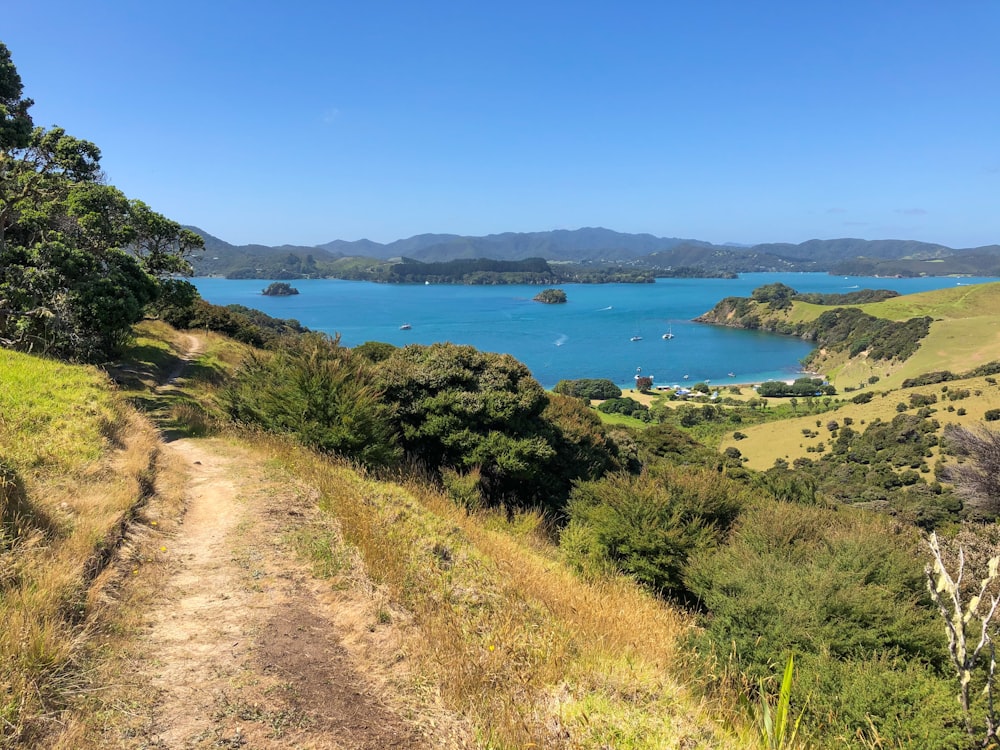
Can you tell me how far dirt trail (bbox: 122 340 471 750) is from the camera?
118 inches

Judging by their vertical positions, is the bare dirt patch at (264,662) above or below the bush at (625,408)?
above

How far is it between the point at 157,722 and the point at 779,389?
320ft

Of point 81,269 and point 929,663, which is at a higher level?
point 81,269

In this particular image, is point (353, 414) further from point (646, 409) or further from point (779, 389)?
point (779, 389)

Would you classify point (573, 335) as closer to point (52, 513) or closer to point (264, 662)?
point (52, 513)

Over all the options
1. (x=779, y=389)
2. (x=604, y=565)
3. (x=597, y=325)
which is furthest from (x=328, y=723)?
(x=597, y=325)

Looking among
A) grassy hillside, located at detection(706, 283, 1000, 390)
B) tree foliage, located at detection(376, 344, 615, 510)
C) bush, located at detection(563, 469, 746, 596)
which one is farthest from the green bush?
grassy hillside, located at detection(706, 283, 1000, 390)

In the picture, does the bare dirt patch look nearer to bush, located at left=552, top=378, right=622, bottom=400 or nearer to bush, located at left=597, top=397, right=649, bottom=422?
bush, located at left=597, top=397, right=649, bottom=422

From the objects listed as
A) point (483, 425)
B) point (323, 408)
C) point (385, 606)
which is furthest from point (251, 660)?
point (483, 425)

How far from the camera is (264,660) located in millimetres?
3621

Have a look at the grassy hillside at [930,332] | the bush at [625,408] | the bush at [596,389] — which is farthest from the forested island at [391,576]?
the grassy hillside at [930,332]

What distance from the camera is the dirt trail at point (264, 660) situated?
9.84ft

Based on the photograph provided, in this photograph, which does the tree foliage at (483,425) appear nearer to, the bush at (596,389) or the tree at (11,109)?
the tree at (11,109)

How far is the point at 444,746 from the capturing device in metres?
3.07
